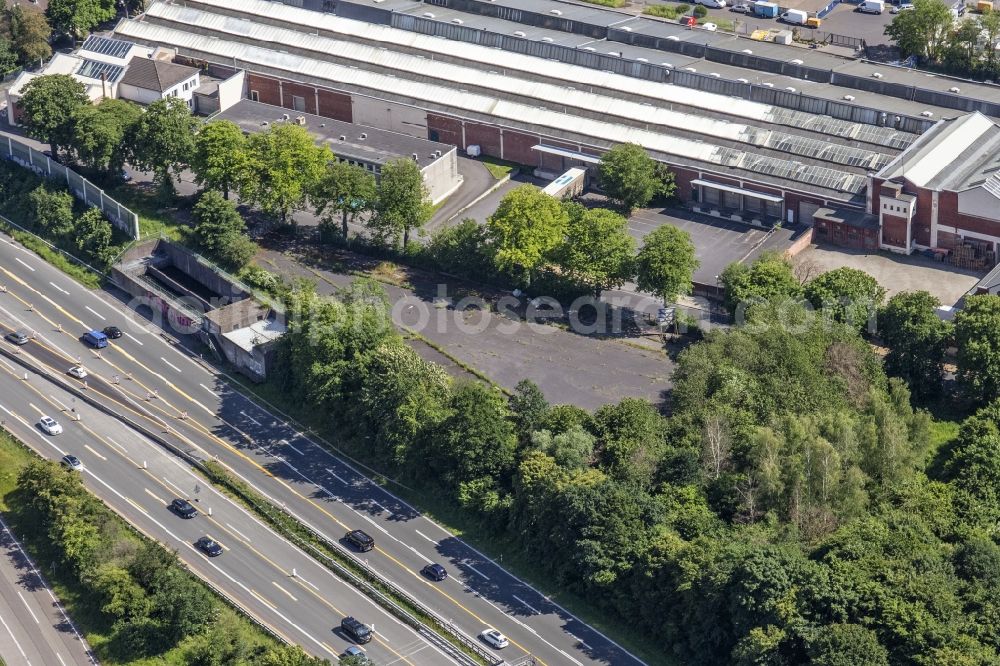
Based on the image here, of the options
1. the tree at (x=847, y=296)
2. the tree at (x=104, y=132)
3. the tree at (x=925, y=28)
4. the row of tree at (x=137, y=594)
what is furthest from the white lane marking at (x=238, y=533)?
the tree at (x=925, y=28)

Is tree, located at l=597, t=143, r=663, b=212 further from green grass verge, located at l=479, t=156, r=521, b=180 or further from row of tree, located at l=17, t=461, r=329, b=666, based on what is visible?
row of tree, located at l=17, t=461, r=329, b=666

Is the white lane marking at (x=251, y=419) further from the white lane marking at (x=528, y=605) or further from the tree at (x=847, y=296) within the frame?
the tree at (x=847, y=296)

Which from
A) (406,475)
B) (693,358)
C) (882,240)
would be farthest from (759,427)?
(882,240)

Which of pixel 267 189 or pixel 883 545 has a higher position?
pixel 267 189

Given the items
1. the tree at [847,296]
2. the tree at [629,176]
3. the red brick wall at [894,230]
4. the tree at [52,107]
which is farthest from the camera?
the tree at [52,107]

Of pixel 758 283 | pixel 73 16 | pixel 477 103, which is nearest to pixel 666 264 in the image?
pixel 758 283

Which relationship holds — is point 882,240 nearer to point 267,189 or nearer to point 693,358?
point 693,358

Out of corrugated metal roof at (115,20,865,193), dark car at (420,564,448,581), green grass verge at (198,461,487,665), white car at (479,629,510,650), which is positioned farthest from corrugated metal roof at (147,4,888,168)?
white car at (479,629,510,650)
